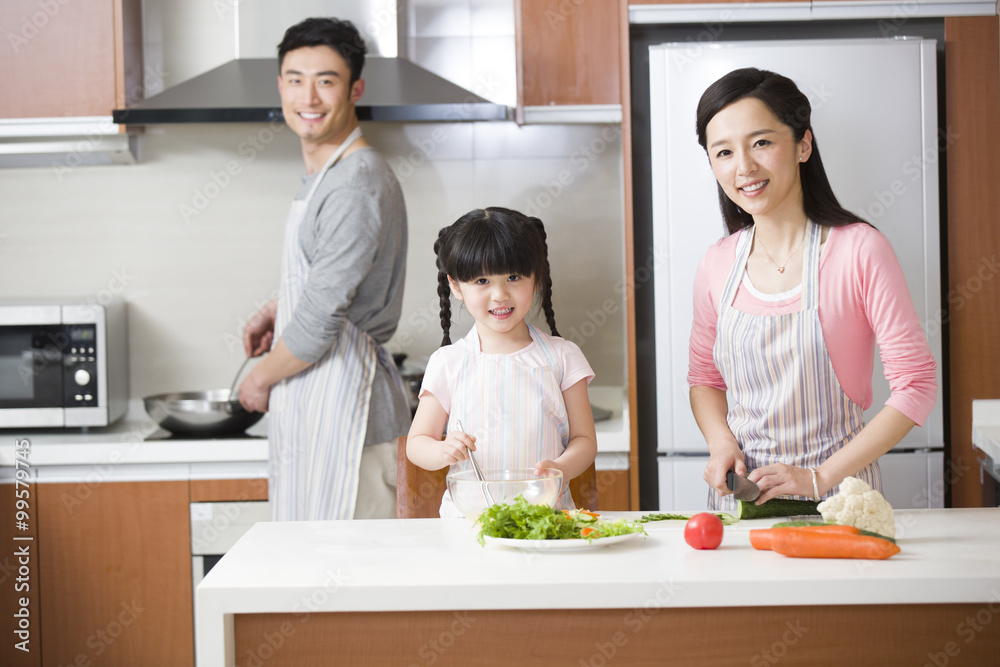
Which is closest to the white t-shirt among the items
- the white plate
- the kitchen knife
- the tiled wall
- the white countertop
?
the kitchen knife

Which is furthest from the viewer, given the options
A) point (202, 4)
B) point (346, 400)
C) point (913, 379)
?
point (202, 4)

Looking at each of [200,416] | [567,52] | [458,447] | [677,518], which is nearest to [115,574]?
[200,416]

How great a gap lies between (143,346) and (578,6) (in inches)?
65.2

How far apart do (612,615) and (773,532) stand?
225 millimetres

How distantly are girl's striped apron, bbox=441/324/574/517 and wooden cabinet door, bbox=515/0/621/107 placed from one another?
1.01 metres

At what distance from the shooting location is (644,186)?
215 centimetres

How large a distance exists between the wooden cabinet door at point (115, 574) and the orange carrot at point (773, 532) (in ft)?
5.27

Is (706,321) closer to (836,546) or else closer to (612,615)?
(836,546)

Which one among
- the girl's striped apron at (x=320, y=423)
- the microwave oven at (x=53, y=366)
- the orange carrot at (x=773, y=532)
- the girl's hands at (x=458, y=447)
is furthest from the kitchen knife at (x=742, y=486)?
the microwave oven at (x=53, y=366)

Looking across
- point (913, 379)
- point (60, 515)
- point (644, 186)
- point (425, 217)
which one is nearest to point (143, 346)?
point (60, 515)

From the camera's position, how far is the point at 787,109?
1405mm

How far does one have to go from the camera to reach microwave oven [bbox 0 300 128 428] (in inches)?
93.1

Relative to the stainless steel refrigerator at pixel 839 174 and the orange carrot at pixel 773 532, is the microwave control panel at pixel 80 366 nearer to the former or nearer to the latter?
the stainless steel refrigerator at pixel 839 174

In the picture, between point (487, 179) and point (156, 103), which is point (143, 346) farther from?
point (487, 179)
